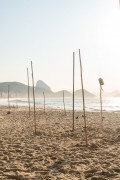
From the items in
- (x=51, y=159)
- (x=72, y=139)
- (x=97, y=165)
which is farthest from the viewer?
(x=72, y=139)

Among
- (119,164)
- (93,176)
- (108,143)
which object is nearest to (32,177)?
(93,176)

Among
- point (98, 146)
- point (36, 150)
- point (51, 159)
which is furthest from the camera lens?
point (98, 146)

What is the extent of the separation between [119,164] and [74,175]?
1748mm

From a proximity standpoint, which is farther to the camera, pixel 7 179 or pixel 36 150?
pixel 36 150

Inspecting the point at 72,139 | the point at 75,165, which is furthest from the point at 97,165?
the point at 72,139

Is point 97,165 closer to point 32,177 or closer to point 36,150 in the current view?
point 32,177

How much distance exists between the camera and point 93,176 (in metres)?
7.44

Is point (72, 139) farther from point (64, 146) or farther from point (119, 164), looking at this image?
point (119, 164)

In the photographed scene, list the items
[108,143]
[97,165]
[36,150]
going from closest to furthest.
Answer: [97,165], [36,150], [108,143]

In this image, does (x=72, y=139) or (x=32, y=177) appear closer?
(x=32, y=177)

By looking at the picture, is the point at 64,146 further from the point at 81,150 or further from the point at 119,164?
Result: the point at 119,164

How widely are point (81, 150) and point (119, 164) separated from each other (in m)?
2.56

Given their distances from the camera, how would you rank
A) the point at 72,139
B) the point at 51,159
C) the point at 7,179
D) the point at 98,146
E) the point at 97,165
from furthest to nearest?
the point at 72,139 → the point at 98,146 → the point at 51,159 → the point at 97,165 → the point at 7,179

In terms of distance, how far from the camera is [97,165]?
28.1 feet
